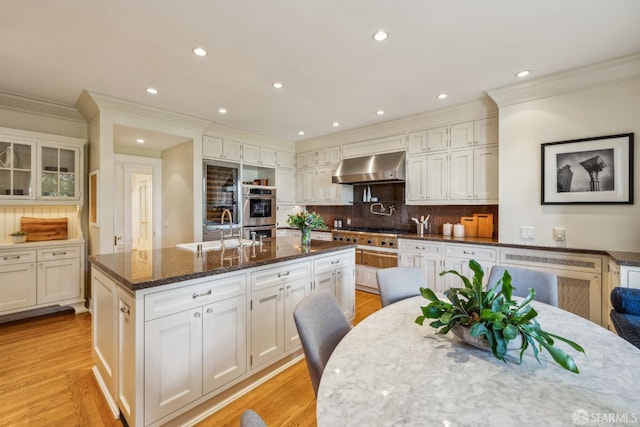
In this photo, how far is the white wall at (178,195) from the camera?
14.7 ft

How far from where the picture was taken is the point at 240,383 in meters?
2.11

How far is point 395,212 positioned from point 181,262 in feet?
12.1

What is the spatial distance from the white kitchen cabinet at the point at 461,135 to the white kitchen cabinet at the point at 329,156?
1982 millimetres

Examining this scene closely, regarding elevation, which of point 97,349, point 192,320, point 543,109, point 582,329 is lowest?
point 97,349

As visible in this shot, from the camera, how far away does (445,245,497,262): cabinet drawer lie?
343 cm

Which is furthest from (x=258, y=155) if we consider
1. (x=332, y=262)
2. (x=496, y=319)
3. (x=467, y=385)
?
(x=467, y=385)

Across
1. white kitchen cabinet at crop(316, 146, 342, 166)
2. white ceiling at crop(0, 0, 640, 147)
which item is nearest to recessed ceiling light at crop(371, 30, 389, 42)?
white ceiling at crop(0, 0, 640, 147)

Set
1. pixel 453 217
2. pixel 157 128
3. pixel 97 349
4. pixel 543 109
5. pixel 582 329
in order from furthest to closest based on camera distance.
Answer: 1. pixel 453 217
2. pixel 157 128
3. pixel 543 109
4. pixel 97 349
5. pixel 582 329

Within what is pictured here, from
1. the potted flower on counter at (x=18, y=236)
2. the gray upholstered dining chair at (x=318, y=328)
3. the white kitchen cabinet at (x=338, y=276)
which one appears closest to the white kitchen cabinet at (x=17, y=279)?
the potted flower on counter at (x=18, y=236)

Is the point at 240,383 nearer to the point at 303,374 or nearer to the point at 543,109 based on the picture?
the point at 303,374

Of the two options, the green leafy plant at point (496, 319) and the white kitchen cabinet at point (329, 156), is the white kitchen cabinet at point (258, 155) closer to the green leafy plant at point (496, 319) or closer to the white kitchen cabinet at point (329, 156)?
the white kitchen cabinet at point (329, 156)

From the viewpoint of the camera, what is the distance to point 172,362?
170cm

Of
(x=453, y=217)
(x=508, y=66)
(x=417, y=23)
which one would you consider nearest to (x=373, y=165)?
(x=453, y=217)

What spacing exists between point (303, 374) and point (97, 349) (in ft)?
5.27
